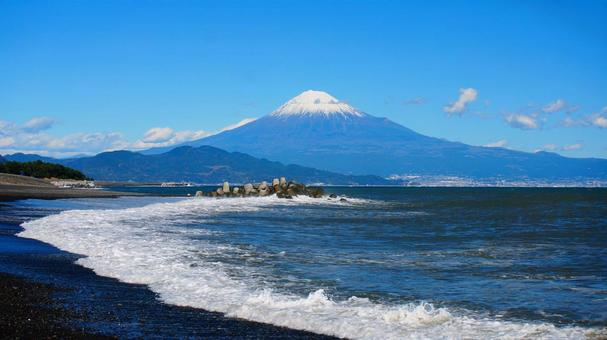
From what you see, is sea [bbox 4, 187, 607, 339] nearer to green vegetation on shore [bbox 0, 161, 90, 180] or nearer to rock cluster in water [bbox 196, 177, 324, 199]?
rock cluster in water [bbox 196, 177, 324, 199]

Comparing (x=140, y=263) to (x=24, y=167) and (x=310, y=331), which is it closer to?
(x=310, y=331)

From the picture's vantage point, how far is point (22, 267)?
1406 centimetres

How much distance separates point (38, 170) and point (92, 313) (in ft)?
386

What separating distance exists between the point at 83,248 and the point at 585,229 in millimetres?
24028

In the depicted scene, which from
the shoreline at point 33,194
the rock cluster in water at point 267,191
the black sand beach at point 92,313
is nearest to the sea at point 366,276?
the black sand beach at point 92,313

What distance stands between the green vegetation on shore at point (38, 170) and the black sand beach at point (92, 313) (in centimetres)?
10215

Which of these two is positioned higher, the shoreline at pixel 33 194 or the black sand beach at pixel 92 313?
A: the shoreline at pixel 33 194

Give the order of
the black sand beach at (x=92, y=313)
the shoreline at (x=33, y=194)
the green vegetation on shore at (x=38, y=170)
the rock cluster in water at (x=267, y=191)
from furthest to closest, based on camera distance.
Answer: the green vegetation on shore at (x=38, y=170), the rock cluster in water at (x=267, y=191), the shoreline at (x=33, y=194), the black sand beach at (x=92, y=313)

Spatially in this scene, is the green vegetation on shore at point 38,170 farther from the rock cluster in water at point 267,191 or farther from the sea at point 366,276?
the sea at point 366,276

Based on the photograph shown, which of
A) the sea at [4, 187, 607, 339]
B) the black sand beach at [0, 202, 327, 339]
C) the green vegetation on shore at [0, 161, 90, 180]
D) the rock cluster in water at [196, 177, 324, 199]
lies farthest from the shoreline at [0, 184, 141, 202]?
the green vegetation on shore at [0, 161, 90, 180]

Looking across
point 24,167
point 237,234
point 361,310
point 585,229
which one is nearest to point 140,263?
point 361,310

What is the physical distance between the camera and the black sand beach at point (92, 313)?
872 centimetres

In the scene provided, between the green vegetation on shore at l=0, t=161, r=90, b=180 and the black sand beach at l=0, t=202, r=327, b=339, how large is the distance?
335ft

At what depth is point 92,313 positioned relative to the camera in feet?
32.2
